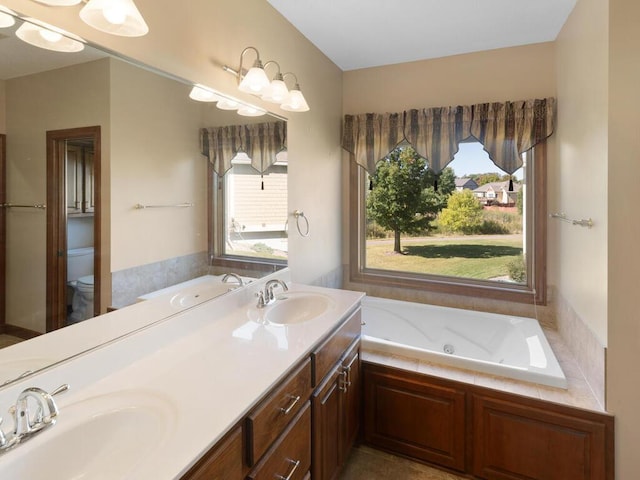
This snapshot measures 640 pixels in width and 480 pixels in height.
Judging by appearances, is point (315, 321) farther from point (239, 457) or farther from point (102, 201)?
point (102, 201)

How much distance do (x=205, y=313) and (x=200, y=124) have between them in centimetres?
88

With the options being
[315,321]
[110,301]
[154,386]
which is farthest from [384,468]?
[110,301]

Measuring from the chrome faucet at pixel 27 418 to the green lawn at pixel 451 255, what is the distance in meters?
2.69

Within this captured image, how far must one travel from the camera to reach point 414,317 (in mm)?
2926

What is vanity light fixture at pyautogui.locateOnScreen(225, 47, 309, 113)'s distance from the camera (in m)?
1.72

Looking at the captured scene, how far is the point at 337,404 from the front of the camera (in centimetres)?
169

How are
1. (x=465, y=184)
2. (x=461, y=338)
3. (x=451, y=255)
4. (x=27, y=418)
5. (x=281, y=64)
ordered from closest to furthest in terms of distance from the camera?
1. (x=27, y=418)
2. (x=281, y=64)
3. (x=461, y=338)
4. (x=465, y=184)
5. (x=451, y=255)

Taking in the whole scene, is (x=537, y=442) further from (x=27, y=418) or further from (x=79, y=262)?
(x=79, y=262)

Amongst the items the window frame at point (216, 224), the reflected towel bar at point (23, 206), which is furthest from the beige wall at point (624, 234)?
the reflected towel bar at point (23, 206)

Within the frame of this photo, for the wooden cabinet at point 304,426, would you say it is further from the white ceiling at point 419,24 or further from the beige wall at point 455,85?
the white ceiling at point 419,24

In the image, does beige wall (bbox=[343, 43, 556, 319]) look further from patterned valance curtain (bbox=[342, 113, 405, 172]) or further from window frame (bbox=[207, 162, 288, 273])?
window frame (bbox=[207, 162, 288, 273])

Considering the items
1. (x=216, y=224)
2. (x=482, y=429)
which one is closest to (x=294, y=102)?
(x=216, y=224)

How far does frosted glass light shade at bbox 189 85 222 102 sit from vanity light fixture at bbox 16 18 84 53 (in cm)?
50

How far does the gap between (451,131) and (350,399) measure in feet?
6.99
